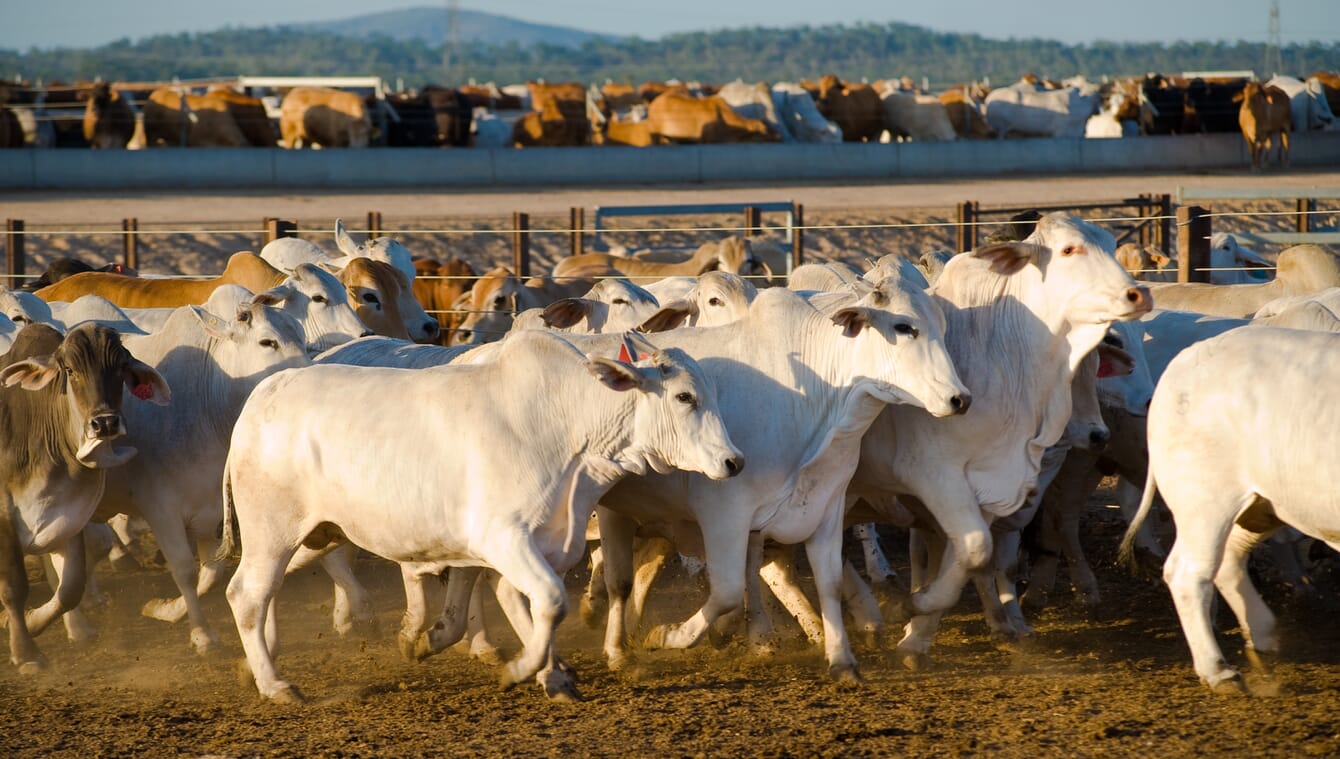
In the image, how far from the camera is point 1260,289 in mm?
10680

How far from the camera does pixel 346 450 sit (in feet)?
22.5

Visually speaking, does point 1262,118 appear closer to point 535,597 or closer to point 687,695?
point 687,695

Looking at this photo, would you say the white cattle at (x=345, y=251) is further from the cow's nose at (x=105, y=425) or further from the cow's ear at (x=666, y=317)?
the cow's nose at (x=105, y=425)

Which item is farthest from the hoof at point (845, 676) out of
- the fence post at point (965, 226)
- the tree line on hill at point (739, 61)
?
the tree line on hill at point (739, 61)

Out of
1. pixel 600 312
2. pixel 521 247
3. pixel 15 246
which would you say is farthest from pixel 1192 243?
pixel 15 246

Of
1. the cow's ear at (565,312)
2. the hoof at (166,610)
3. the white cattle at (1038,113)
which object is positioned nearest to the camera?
the hoof at (166,610)

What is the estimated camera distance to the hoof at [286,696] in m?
6.87

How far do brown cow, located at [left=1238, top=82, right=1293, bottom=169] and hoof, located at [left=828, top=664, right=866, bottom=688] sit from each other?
83.8ft

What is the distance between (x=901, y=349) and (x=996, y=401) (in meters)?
0.74

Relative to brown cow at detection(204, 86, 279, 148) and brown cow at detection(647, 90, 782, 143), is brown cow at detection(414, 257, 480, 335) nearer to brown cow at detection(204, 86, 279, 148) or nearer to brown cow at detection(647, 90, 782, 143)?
brown cow at detection(647, 90, 782, 143)

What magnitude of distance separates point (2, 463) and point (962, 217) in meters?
10.2

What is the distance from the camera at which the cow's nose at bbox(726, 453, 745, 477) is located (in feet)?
22.1

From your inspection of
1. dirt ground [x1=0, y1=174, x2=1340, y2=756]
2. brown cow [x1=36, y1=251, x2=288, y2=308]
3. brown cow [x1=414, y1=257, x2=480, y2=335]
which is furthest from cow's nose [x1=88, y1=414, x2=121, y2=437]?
brown cow [x1=414, y1=257, x2=480, y2=335]

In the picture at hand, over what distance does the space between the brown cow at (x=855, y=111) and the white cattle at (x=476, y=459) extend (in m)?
27.8
